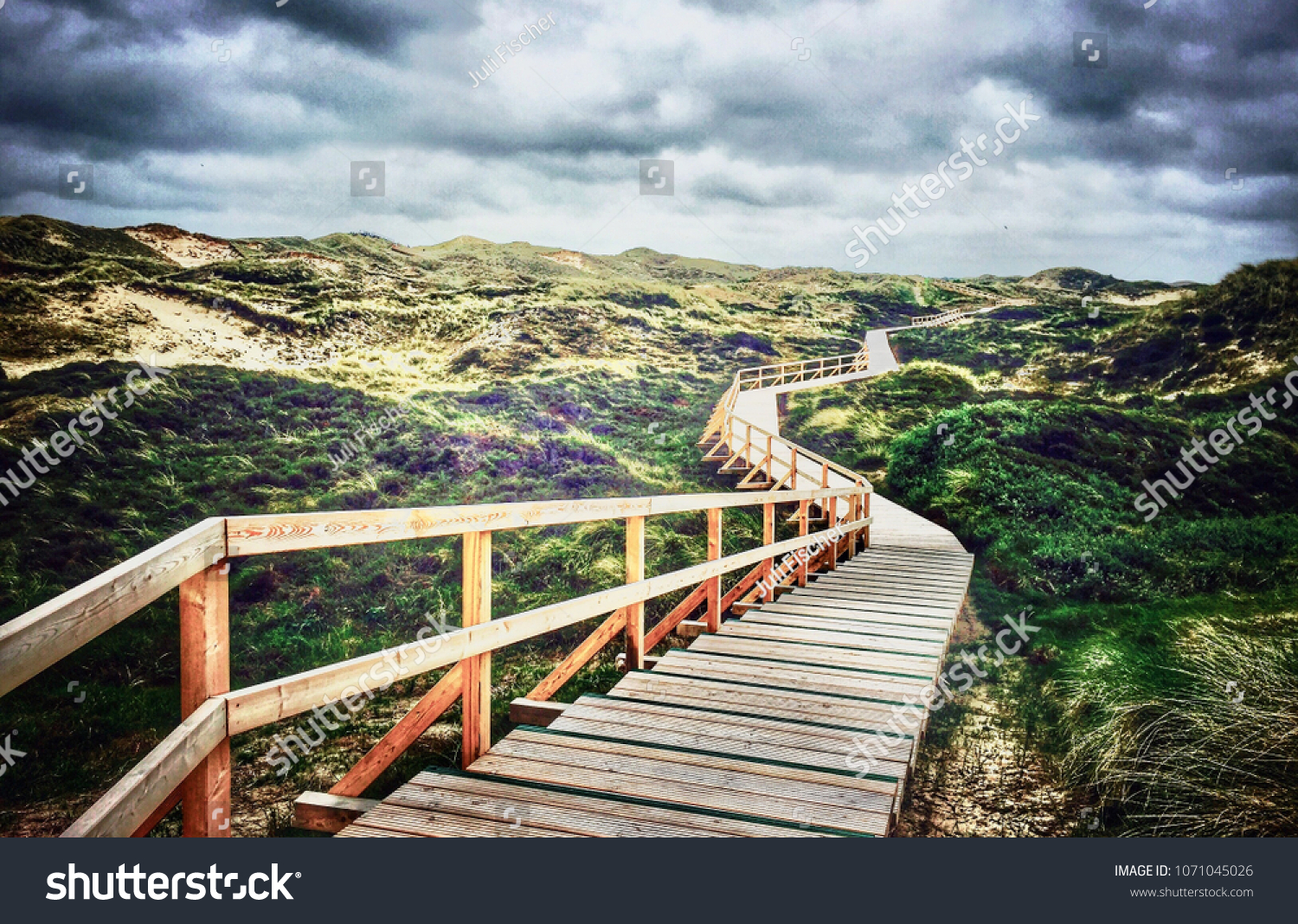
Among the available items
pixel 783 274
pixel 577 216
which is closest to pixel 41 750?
pixel 577 216

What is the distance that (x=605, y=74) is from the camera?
34.2 m

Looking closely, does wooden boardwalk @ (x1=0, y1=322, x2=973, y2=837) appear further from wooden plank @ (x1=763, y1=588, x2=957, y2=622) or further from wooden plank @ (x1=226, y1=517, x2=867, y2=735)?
wooden plank @ (x1=763, y1=588, x2=957, y2=622)

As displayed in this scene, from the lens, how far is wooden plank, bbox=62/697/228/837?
61.2 inches

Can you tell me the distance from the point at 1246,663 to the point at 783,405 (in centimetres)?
1973

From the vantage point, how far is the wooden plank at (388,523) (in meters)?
2.05

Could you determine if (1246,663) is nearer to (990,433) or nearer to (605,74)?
(990,433)

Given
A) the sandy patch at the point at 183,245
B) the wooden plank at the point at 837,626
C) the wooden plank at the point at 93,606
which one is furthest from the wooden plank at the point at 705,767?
the sandy patch at the point at 183,245

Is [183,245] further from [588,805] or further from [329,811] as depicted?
[588,805]

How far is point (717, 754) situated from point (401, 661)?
1413mm

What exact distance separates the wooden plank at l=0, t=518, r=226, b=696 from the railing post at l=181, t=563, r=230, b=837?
3.0 inches

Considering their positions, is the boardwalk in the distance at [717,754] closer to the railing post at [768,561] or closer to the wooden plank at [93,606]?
the wooden plank at [93,606]

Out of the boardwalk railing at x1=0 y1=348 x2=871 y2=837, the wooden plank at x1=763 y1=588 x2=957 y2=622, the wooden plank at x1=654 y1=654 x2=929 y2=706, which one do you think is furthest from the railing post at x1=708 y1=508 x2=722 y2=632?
the wooden plank at x1=763 y1=588 x2=957 y2=622

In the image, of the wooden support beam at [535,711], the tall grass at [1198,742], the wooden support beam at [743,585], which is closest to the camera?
the wooden support beam at [535,711]

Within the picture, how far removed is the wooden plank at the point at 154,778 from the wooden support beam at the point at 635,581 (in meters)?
2.56
